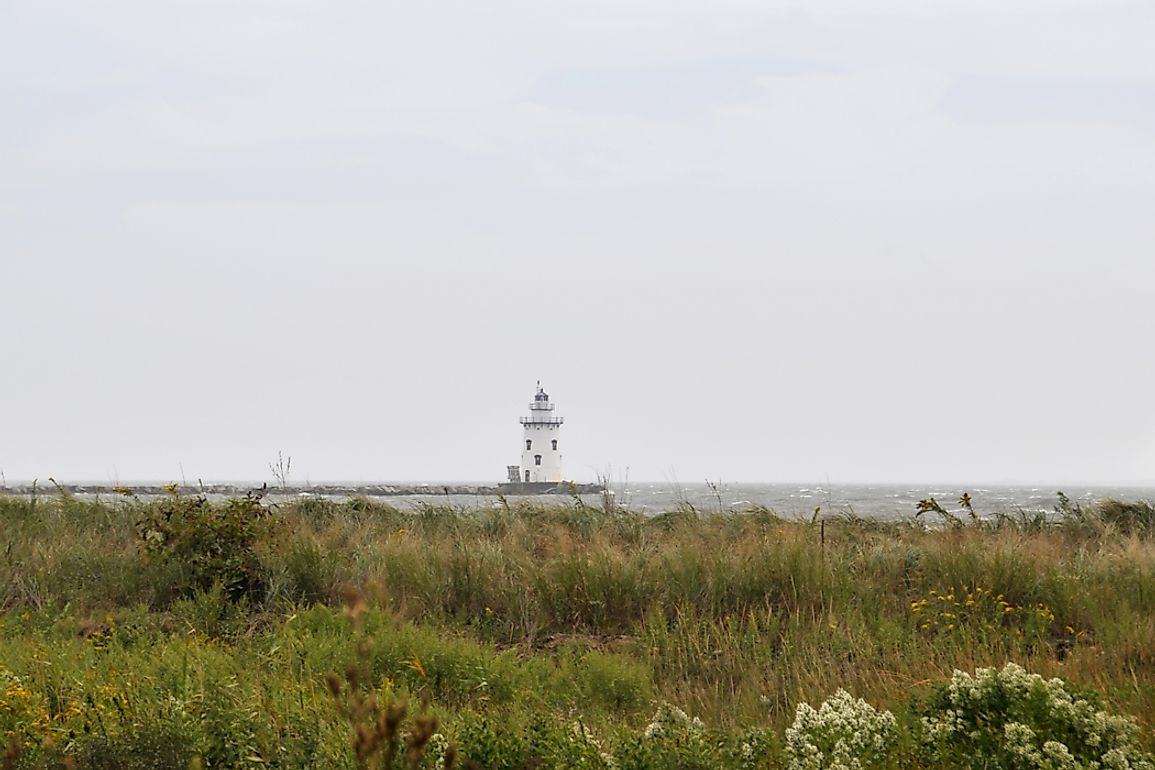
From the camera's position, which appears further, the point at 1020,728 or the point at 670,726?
the point at 670,726

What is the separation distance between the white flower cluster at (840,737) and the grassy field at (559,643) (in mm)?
14

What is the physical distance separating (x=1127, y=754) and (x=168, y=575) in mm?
8413

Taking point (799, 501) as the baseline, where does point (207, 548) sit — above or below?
above

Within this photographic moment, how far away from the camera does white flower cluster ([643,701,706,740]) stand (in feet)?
15.4

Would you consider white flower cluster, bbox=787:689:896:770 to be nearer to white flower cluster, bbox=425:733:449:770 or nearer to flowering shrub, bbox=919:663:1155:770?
flowering shrub, bbox=919:663:1155:770

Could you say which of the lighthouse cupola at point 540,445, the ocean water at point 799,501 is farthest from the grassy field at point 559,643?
the lighthouse cupola at point 540,445

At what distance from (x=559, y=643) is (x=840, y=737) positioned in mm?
4180

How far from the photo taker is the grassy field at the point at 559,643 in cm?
466

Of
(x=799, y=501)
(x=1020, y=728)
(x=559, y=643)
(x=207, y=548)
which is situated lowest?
(x=559, y=643)

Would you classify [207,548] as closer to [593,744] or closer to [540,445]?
[593,744]

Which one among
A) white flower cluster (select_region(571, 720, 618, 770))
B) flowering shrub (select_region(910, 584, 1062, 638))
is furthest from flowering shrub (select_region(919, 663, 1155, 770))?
flowering shrub (select_region(910, 584, 1062, 638))

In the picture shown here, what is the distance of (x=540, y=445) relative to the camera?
74875 millimetres

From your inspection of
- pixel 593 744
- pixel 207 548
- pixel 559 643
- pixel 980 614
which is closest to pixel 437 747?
pixel 593 744

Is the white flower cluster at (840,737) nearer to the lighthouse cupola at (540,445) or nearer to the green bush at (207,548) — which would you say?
the green bush at (207,548)
